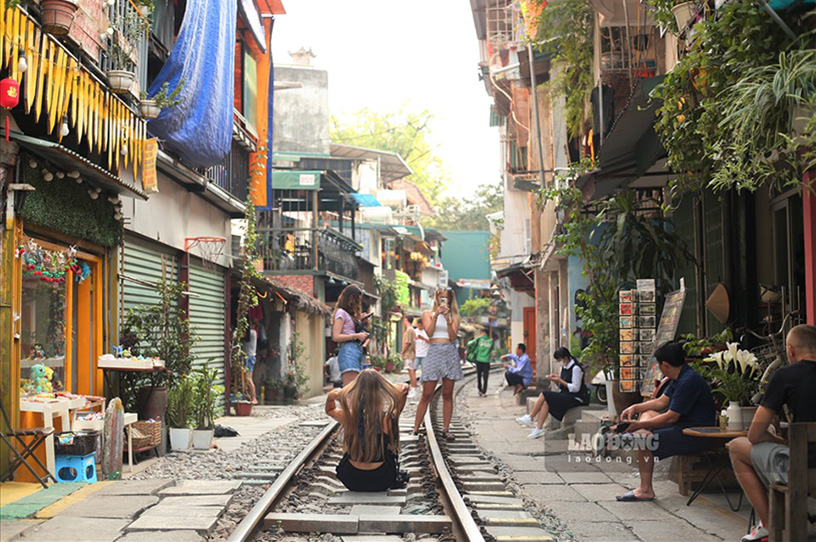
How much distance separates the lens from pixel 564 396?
1321cm

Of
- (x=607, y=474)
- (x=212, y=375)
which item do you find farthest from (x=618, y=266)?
(x=212, y=375)

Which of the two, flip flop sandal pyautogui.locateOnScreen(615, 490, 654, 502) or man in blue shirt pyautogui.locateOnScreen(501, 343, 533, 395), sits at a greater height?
man in blue shirt pyautogui.locateOnScreen(501, 343, 533, 395)

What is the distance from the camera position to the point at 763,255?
10.1 meters

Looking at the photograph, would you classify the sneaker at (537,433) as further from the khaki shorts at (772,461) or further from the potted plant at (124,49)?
the khaki shorts at (772,461)

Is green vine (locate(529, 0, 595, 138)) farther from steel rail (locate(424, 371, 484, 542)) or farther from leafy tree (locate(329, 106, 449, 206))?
leafy tree (locate(329, 106, 449, 206))

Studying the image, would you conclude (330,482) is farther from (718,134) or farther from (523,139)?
(523,139)

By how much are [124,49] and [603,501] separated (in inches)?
275

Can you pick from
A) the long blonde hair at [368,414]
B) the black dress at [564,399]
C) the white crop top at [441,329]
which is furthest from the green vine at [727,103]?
the black dress at [564,399]

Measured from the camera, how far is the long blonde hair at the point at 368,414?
7.92 metres

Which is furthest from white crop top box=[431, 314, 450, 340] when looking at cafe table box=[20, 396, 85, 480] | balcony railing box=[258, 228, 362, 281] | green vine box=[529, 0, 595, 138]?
balcony railing box=[258, 228, 362, 281]

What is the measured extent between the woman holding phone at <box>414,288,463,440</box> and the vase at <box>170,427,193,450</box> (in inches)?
107

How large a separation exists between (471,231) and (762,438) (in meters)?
65.4

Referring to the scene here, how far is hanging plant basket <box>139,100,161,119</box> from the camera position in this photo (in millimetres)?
11523

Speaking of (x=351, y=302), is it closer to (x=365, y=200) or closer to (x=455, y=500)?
(x=455, y=500)
